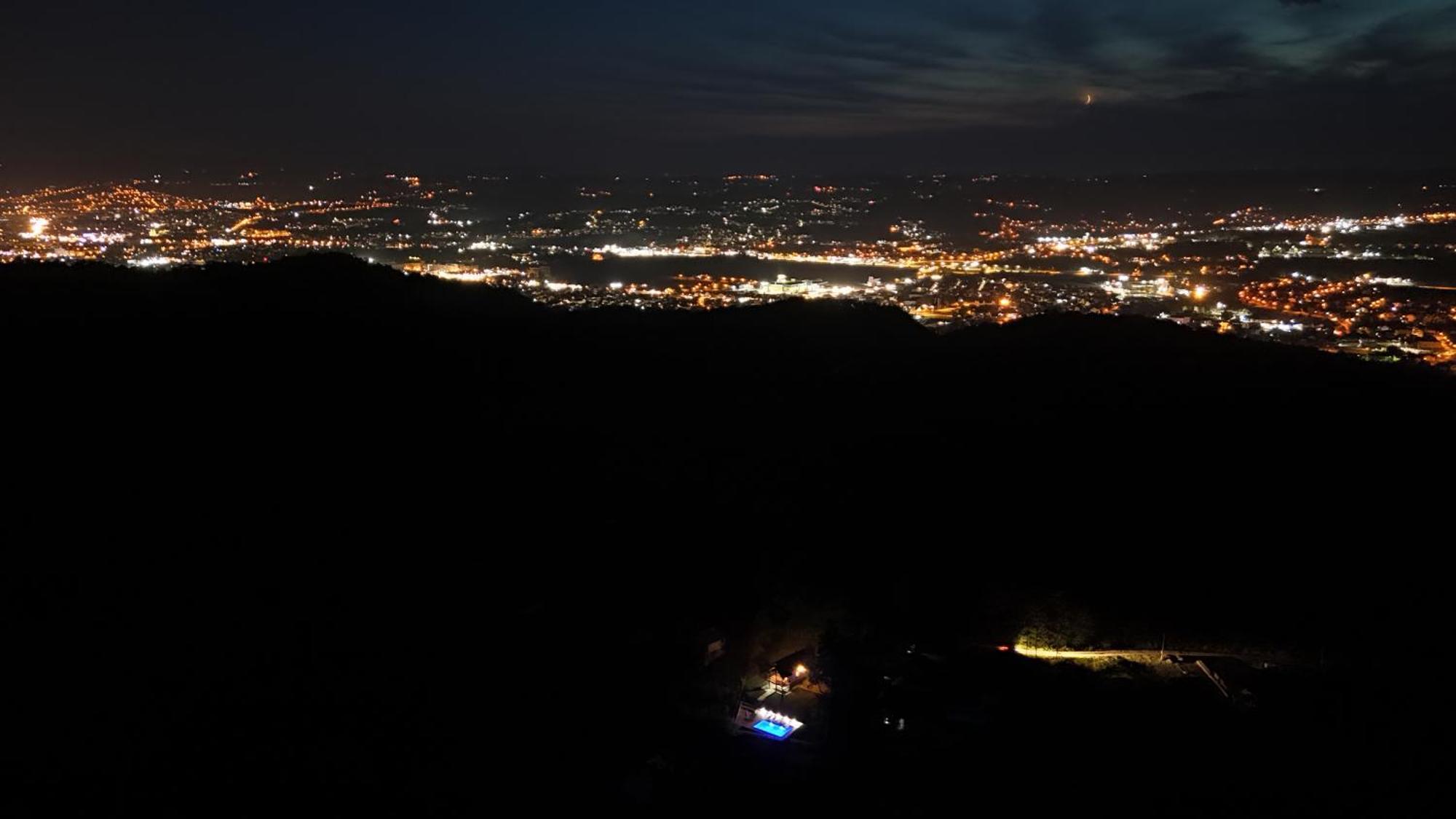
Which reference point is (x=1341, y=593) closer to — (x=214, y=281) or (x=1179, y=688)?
(x=1179, y=688)

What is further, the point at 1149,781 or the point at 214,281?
the point at 214,281

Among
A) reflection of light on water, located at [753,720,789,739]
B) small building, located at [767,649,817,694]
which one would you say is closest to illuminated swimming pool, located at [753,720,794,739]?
reflection of light on water, located at [753,720,789,739]

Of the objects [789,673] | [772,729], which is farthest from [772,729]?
[789,673]

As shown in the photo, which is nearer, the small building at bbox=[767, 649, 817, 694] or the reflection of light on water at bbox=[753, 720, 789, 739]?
the reflection of light on water at bbox=[753, 720, 789, 739]

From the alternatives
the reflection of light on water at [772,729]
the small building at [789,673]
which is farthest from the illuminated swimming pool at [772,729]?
the small building at [789,673]

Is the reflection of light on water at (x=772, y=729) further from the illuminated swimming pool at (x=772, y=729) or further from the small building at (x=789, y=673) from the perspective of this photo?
the small building at (x=789, y=673)

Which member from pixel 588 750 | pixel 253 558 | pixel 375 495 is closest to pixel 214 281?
pixel 375 495

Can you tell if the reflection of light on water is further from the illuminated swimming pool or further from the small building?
the small building

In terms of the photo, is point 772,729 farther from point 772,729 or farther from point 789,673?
point 789,673
